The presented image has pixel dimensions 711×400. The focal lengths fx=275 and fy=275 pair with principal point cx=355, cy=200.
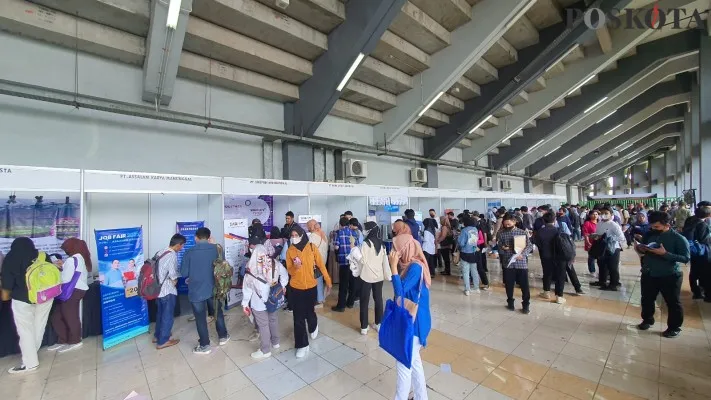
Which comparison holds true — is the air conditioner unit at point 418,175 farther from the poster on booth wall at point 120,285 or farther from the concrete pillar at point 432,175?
the poster on booth wall at point 120,285

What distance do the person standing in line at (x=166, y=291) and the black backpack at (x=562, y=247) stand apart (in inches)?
206

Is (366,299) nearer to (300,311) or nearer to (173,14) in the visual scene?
(300,311)

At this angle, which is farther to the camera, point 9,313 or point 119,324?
point 119,324

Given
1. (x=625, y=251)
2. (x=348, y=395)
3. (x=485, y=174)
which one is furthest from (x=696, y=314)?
(x=485, y=174)

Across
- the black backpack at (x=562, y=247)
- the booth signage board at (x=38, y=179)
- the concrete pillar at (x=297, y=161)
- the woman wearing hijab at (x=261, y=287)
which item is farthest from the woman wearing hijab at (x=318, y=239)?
the black backpack at (x=562, y=247)

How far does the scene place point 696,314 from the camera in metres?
3.65

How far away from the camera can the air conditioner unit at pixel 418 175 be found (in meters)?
9.82

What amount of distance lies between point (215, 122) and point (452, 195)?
6.85m

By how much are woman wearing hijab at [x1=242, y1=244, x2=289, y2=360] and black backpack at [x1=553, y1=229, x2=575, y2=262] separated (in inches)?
157

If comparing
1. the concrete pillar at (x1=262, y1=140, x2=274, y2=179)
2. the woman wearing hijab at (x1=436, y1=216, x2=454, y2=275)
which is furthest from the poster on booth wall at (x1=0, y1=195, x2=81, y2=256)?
the woman wearing hijab at (x1=436, y1=216, x2=454, y2=275)

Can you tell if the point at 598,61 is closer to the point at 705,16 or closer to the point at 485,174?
the point at 705,16

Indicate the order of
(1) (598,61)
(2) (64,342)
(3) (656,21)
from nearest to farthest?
1. (2) (64,342)
2. (3) (656,21)
3. (1) (598,61)

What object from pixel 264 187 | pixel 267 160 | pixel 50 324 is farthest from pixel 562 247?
pixel 50 324

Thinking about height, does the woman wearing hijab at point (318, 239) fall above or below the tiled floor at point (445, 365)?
above
